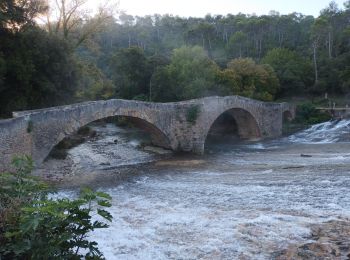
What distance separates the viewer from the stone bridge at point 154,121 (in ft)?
47.1

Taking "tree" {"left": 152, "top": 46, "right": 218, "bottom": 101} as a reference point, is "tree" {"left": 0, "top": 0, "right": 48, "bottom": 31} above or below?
above

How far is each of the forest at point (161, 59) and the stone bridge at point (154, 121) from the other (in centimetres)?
480

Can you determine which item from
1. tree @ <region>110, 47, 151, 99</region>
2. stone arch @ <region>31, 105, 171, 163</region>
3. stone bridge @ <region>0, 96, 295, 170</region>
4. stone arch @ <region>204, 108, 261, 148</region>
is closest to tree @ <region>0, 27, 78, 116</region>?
stone arch @ <region>31, 105, 171, 163</region>

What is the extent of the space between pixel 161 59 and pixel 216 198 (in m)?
28.4

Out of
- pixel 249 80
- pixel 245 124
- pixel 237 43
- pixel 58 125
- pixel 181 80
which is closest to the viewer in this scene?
pixel 58 125

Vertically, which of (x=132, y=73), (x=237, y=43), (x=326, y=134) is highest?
(x=237, y=43)

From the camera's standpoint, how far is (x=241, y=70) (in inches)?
1528

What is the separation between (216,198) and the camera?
1220 centimetres

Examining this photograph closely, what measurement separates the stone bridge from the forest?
4804mm

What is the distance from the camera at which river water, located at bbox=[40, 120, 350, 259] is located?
8.48m

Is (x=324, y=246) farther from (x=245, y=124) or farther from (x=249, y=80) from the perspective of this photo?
(x=249, y=80)

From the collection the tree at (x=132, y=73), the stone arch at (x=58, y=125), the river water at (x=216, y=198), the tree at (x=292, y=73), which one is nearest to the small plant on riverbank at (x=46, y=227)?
the river water at (x=216, y=198)

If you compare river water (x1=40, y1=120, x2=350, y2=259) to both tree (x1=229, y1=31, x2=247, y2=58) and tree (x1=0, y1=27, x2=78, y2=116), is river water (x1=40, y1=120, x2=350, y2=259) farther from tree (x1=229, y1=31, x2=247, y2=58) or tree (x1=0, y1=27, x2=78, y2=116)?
tree (x1=229, y1=31, x2=247, y2=58)

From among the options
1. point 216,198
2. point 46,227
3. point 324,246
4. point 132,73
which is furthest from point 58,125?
point 132,73
